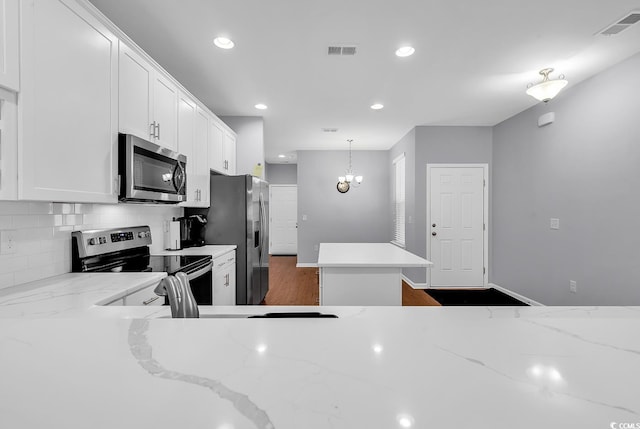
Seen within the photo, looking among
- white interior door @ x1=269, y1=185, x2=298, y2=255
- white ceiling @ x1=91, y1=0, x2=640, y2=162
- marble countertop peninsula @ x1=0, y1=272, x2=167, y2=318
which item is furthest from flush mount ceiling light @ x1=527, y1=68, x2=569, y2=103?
white interior door @ x1=269, y1=185, x2=298, y2=255

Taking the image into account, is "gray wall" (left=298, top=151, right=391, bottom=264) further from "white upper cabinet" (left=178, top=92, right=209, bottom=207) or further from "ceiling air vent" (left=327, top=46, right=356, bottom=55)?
"ceiling air vent" (left=327, top=46, right=356, bottom=55)

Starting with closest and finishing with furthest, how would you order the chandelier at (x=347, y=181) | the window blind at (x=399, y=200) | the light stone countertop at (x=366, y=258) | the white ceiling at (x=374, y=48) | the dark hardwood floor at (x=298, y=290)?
the white ceiling at (x=374, y=48) < the light stone countertop at (x=366, y=258) < the dark hardwood floor at (x=298, y=290) < the window blind at (x=399, y=200) < the chandelier at (x=347, y=181)

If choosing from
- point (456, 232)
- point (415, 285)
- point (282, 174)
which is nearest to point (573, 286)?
point (456, 232)

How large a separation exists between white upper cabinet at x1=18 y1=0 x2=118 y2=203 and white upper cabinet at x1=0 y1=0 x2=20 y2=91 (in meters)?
0.03

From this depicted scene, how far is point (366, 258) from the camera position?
2562 millimetres

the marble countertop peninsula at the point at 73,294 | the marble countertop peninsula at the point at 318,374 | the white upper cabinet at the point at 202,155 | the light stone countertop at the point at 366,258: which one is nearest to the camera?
the marble countertop peninsula at the point at 318,374

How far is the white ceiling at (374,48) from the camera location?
2.07 metres

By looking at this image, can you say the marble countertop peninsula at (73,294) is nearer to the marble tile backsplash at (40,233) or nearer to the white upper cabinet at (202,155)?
the marble tile backsplash at (40,233)

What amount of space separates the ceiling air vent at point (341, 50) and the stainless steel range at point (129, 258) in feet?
6.65

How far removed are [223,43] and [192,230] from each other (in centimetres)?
193

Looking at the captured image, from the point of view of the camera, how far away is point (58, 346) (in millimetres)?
572

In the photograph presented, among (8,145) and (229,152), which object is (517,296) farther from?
(8,145)

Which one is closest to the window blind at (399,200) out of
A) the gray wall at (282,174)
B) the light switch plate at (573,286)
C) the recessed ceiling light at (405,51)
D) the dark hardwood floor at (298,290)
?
the dark hardwood floor at (298,290)

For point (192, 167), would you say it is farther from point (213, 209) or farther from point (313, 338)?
point (313, 338)
